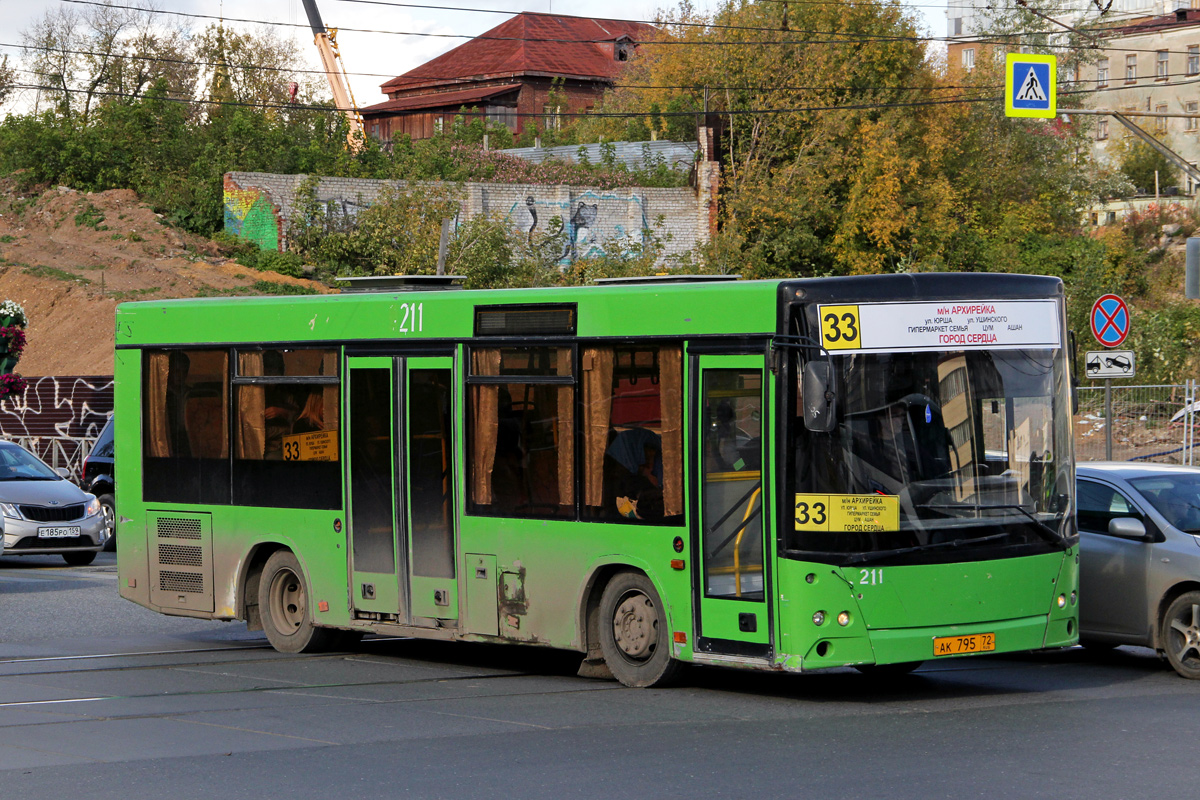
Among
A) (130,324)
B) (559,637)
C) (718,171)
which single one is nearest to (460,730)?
(559,637)

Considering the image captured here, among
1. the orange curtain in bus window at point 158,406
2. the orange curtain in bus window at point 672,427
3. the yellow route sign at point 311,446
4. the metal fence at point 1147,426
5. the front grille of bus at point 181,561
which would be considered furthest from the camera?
the metal fence at point 1147,426

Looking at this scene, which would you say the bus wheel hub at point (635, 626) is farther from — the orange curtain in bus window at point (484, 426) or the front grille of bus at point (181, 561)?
the front grille of bus at point (181, 561)

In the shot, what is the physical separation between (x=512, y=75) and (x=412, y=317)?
238 ft

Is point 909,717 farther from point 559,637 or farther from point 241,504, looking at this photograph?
point 241,504

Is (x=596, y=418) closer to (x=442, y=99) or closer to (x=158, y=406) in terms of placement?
(x=158, y=406)

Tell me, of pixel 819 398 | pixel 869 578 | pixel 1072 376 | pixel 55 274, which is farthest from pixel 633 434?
pixel 55 274

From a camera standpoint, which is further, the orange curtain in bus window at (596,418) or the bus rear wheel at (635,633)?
the orange curtain in bus window at (596,418)

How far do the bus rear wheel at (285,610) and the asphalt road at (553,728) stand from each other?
211 millimetres

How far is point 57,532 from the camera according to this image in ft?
65.8

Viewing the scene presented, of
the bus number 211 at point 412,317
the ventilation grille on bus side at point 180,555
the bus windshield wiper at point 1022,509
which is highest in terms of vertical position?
the bus number 211 at point 412,317

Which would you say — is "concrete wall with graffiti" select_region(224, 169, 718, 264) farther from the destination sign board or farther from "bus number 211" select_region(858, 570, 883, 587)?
"bus number 211" select_region(858, 570, 883, 587)

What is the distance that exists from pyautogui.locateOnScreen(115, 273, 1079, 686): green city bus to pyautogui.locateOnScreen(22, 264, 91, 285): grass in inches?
1269

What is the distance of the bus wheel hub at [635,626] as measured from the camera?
10000 millimetres

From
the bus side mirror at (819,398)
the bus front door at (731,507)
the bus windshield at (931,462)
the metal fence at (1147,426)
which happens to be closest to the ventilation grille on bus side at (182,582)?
the bus front door at (731,507)
